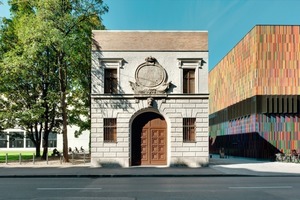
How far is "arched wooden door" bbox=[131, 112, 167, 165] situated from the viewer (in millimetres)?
25031

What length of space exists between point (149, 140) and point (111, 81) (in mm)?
4800

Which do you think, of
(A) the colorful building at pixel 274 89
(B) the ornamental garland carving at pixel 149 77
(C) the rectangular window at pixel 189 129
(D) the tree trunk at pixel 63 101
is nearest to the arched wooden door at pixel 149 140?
(C) the rectangular window at pixel 189 129

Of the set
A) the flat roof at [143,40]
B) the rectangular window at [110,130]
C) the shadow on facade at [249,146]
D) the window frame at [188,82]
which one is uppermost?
the flat roof at [143,40]

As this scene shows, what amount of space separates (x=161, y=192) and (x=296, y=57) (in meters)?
26.8

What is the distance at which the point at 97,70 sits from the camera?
24.9 m

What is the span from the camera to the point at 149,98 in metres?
24.4

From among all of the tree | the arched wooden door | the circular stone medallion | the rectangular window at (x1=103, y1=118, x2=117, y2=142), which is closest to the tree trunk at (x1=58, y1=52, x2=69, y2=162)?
the tree

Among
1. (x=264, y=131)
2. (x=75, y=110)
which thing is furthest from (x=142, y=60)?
(x=264, y=131)

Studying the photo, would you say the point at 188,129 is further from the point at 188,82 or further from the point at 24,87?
the point at 24,87

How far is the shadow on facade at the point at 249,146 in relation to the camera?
3453 centimetres

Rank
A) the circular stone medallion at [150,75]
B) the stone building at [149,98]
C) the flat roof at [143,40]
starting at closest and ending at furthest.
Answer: the stone building at [149,98] → the circular stone medallion at [150,75] → the flat roof at [143,40]

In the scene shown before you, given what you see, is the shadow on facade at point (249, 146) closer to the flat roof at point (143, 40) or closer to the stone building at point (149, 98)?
the stone building at point (149, 98)

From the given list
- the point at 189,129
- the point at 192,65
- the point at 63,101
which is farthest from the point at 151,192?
the point at 63,101

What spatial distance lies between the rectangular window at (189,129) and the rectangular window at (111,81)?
5.25 m
